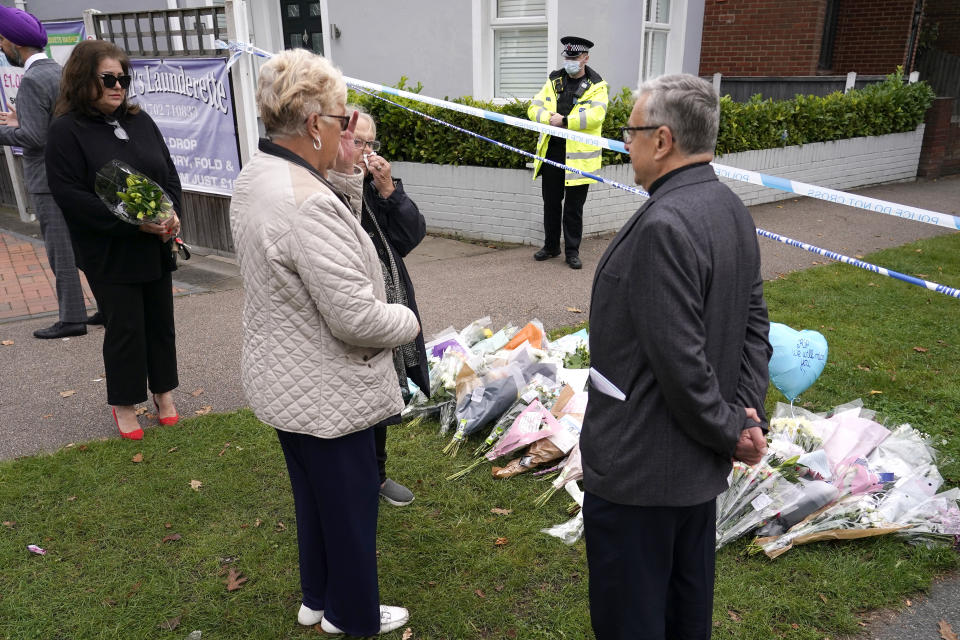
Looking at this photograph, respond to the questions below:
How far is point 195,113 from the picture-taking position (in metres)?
7.49

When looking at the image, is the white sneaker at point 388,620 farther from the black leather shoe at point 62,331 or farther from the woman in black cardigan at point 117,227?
the black leather shoe at point 62,331

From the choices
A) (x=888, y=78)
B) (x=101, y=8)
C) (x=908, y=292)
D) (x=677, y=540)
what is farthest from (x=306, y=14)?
(x=677, y=540)

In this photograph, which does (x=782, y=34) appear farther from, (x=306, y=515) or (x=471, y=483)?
(x=306, y=515)

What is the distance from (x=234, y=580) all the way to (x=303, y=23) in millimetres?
10082

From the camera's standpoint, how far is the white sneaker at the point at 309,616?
2.79 metres

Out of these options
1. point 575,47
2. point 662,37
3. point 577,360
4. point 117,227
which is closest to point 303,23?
point 662,37

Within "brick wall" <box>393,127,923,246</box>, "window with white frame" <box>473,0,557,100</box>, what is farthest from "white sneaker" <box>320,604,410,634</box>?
"window with white frame" <box>473,0,557,100</box>

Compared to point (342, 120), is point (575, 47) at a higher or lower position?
higher

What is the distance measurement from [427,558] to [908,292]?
5608 millimetres

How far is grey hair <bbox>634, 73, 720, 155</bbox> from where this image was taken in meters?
1.80

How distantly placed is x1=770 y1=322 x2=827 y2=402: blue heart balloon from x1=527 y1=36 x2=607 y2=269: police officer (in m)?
3.87

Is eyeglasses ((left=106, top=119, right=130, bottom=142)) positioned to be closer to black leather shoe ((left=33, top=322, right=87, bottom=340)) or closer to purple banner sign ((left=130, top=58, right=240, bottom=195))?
black leather shoe ((left=33, top=322, right=87, bottom=340))

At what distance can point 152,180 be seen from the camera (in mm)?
4031

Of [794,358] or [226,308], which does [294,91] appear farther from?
[226,308]
